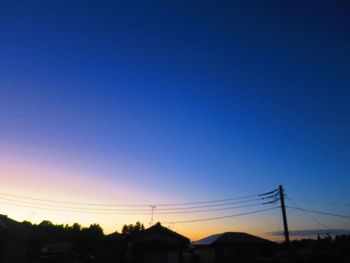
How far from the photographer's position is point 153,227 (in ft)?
118

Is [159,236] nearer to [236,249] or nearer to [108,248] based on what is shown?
[236,249]

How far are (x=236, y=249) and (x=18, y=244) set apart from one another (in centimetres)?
2932

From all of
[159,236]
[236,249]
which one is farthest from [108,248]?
[236,249]

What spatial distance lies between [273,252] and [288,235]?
12.8 m

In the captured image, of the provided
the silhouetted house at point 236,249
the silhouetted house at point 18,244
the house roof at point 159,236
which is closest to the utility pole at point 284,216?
the silhouetted house at point 236,249

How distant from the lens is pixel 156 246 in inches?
1395

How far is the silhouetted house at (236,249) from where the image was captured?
40562 millimetres

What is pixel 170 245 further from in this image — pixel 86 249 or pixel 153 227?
pixel 86 249

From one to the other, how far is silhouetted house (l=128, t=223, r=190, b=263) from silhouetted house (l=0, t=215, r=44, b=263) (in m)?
16.8

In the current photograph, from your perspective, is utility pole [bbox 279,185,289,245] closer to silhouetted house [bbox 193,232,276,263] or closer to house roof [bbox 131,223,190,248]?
silhouetted house [bbox 193,232,276,263]

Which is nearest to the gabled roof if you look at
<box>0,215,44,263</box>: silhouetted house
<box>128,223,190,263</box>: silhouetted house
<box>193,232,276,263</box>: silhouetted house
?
<box>193,232,276,263</box>: silhouetted house

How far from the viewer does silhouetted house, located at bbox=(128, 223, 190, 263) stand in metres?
35.2

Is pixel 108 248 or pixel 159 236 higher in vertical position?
pixel 159 236

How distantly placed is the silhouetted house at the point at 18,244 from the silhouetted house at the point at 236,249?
24237mm
